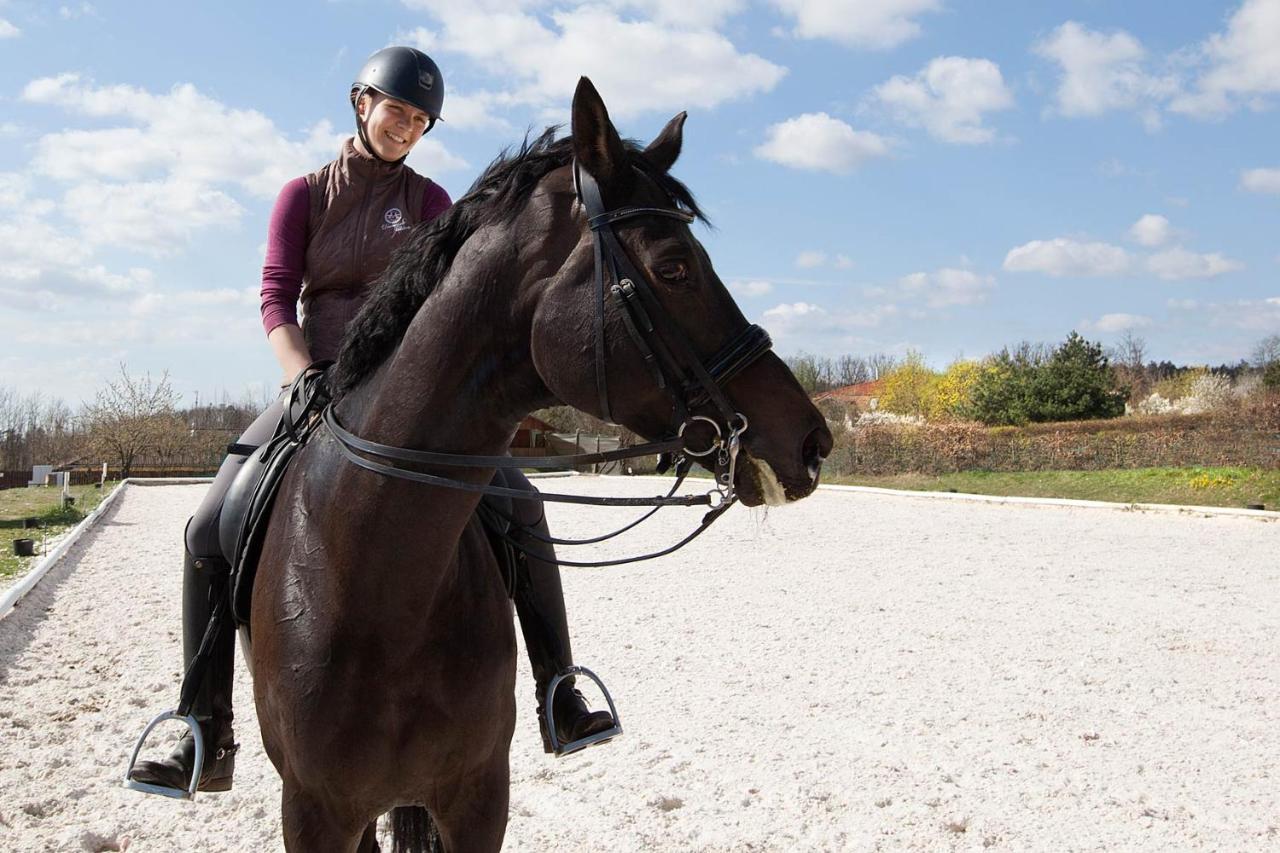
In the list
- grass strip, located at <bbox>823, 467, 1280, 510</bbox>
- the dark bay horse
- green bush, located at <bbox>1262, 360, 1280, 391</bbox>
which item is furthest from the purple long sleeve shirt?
green bush, located at <bbox>1262, 360, 1280, 391</bbox>

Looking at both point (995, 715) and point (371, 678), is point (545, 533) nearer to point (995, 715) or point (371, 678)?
point (371, 678)

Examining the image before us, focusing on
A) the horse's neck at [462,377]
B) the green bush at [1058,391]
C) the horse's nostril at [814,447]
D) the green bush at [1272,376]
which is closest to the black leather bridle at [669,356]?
the horse's nostril at [814,447]

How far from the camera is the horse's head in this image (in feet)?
6.18

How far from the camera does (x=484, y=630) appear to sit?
243 cm

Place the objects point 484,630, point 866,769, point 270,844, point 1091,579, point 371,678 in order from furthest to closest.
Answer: point 1091,579
point 866,769
point 270,844
point 484,630
point 371,678

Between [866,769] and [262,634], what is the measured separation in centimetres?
369

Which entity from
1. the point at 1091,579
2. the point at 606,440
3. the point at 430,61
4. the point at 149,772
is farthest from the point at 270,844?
the point at 606,440

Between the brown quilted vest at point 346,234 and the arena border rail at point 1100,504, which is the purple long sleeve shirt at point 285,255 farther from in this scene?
the arena border rail at point 1100,504

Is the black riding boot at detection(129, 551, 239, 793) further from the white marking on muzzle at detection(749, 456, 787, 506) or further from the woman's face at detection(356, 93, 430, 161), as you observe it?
the white marking on muzzle at detection(749, 456, 787, 506)

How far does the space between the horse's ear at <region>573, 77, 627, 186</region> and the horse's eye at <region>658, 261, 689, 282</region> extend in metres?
0.24

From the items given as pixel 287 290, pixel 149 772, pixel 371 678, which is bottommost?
pixel 149 772

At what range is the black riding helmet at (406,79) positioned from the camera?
2.90 meters

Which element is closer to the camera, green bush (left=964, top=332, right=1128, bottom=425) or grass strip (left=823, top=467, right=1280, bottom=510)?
grass strip (left=823, top=467, right=1280, bottom=510)

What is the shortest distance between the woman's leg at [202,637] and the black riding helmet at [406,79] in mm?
1068
